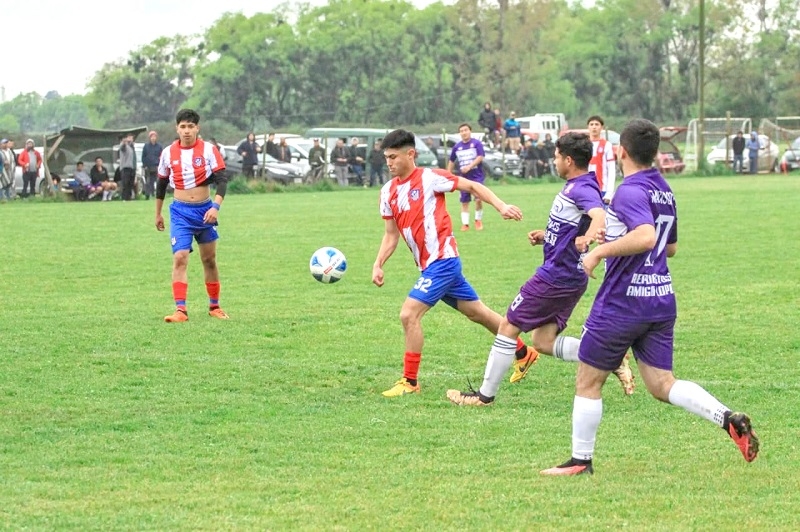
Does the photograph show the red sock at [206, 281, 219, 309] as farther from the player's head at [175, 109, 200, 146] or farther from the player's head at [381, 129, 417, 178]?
the player's head at [381, 129, 417, 178]

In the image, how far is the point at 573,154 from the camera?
736cm

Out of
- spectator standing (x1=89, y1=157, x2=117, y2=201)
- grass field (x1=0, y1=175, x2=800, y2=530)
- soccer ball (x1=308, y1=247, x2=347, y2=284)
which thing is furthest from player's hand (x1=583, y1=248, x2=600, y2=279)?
spectator standing (x1=89, y1=157, x2=117, y2=201)

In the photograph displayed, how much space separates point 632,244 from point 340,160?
32.5 meters

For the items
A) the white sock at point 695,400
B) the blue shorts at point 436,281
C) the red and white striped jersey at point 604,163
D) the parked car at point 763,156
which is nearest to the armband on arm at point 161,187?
the blue shorts at point 436,281

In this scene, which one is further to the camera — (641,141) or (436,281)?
(436,281)

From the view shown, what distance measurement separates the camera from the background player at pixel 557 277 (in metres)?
7.40

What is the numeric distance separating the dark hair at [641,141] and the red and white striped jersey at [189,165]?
244 inches

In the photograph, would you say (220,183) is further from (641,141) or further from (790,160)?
(790,160)

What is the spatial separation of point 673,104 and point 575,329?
75115mm

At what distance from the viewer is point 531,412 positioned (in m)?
7.39

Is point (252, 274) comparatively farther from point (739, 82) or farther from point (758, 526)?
point (739, 82)

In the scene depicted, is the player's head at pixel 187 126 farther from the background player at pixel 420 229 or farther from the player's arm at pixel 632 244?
the player's arm at pixel 632 244

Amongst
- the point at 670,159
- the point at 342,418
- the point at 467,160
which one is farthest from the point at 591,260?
the point at 670,159

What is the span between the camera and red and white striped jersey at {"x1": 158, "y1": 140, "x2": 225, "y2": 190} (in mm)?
11281
